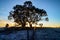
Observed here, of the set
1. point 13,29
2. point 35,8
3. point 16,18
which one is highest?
point 35,8

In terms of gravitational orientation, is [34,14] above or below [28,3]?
below

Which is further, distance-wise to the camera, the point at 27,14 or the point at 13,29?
the point at 13,29

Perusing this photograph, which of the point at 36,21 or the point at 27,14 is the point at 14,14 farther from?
the point at 36,21

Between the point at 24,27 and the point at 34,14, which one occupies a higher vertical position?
the point at 34,14

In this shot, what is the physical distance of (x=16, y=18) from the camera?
Result: 33812mm

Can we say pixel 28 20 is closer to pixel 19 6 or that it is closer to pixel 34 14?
pixel 34 14

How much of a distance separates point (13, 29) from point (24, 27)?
4163 millimetres

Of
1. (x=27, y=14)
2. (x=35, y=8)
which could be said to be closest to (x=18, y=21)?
(x=27, y=14)

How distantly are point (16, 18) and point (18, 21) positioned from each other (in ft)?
3.03

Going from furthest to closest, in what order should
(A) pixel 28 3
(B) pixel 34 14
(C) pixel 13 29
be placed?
(C) pixel 13 29, (B) pixel 34 14, (A) pixel 28 3

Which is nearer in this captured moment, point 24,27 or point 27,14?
point 27,14

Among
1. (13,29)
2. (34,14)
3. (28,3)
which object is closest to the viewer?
(28,3)

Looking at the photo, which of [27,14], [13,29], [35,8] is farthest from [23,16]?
[13,29]

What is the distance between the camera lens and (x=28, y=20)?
33.8 metres
